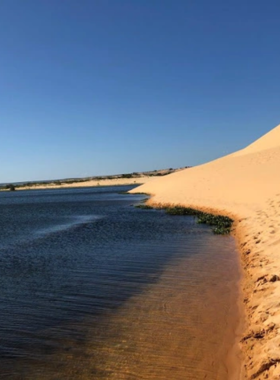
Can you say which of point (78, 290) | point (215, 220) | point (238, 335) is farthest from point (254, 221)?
point (238, 335)

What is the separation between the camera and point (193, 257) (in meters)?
13.6

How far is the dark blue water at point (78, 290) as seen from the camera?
6.44m

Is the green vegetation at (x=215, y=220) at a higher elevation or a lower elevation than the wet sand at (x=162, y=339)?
higher

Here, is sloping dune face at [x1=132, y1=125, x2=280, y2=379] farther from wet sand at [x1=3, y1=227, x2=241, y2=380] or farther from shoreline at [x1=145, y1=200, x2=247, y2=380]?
wet sand at [x1=3, y1=227, x2=241, y2=380]

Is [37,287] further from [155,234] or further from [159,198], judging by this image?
[159,198]

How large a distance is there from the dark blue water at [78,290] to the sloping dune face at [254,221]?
4.85 feet

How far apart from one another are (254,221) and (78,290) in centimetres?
1158

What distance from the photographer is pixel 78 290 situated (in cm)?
1038

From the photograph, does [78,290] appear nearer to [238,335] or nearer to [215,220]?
[238,335]

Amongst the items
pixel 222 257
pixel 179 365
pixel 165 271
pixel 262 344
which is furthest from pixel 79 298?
pixel 222 257

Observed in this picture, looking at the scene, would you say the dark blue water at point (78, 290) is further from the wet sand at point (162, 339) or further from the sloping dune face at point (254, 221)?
the sloping dune face at point (254, 221)

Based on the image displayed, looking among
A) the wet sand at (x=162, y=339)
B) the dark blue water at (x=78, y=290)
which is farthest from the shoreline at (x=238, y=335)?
the dark blue water at (x=78, y=290)

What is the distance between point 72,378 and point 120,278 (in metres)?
5.50

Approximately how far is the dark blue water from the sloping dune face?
1478 mm
